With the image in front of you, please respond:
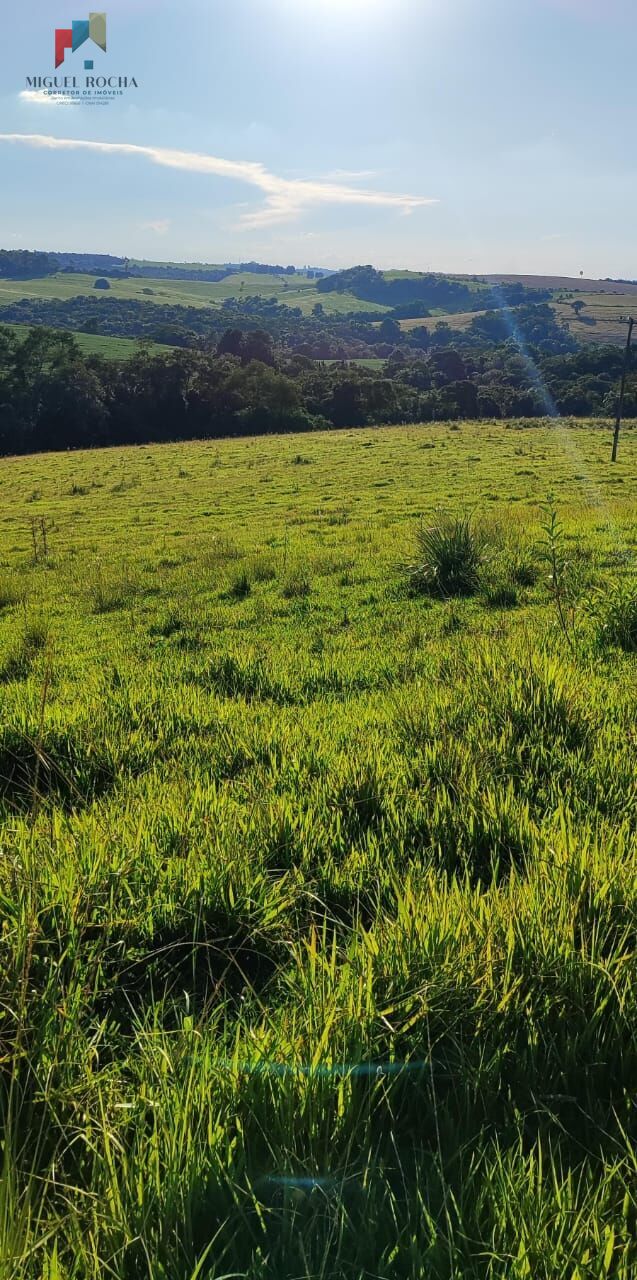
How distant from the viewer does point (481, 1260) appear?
1.38 m

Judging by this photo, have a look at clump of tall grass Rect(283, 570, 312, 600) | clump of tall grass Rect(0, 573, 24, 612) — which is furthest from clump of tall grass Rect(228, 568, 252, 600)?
clump of tall grass Rect(0, 573, 24, 612)

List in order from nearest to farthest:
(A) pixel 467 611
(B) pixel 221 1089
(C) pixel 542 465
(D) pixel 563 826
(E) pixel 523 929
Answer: (B) pixel 221 1089, (E) pixel 523 929, (D) pixel 563 826, (A) pixel 467 611, (C) pixel 542 465

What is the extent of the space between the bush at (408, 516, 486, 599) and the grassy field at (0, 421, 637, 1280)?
14.1ft

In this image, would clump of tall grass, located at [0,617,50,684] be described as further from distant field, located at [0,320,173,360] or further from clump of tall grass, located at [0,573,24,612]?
distant field, located at [0,320,173,360]

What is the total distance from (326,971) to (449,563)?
911 centimetres

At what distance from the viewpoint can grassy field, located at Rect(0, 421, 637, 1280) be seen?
1444mm

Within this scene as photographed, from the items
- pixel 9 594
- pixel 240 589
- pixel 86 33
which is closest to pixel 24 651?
pixel 240 589

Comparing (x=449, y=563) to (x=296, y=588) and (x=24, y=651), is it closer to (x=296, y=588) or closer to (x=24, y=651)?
(x=296, y=588)

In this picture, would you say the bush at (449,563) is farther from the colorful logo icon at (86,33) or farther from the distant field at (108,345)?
the distant field at (108,345)

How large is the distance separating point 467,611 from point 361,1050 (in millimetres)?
7939

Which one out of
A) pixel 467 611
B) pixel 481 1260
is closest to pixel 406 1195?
pixel 481 1260

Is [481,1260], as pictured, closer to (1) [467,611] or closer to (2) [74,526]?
(1) [467,611]

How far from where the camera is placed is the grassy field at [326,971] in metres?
1.44

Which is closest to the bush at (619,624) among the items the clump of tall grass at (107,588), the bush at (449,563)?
the bush at (449,563)
